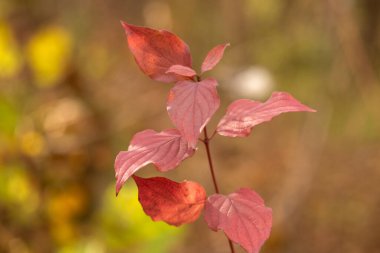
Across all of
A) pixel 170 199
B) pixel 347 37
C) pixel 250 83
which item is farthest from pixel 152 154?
pixel 347 37

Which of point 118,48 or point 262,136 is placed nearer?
point 262,136

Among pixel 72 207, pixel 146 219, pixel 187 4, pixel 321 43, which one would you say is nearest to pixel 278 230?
pixel 72 207

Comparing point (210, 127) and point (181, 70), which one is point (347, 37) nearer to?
point (210, 127)

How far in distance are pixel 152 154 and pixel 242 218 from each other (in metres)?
0.11

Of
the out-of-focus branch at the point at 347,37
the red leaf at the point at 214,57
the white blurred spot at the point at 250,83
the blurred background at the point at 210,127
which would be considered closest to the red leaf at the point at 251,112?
the red leaf at the point at 214,57

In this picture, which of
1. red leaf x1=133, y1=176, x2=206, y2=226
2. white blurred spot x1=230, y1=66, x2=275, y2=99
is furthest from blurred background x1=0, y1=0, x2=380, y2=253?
red leaf x1=133, y1=176, x2=206, y2=226

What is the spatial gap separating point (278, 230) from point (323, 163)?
2.81ft

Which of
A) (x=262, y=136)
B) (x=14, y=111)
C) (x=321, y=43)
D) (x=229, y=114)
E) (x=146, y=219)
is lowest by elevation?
Result: (x=262, y=136)

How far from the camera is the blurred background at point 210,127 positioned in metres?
1.85

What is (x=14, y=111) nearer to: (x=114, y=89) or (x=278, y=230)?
(x=278, y=230)

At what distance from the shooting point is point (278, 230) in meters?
2.36

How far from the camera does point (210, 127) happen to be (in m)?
3.35

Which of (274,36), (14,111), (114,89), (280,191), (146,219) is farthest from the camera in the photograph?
(114,89)

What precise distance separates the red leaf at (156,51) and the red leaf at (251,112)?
0.07 metres
